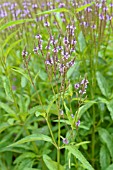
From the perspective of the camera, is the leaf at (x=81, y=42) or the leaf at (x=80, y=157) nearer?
the leaf at (x=80, y=157)

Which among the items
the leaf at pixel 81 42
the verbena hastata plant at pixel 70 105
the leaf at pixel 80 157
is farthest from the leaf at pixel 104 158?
the leaf at pixel 81 42

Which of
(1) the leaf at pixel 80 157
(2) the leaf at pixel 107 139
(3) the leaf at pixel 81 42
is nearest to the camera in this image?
(1) the leaf at pixel 80 157

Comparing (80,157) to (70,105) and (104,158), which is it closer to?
(70,105)

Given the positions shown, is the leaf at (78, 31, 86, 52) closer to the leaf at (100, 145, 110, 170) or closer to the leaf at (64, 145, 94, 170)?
the leaf at (100, 145, 110, 170)

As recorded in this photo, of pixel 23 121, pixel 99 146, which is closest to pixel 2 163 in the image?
pixel 23 121

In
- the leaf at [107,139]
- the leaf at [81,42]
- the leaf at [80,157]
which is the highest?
the leaf at [81,42]

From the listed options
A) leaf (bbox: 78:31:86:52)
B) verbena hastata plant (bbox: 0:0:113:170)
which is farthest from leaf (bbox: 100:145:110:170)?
leaf (bbox: 78:31:86:52)

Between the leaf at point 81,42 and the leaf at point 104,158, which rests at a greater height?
the leaf at point 81,42

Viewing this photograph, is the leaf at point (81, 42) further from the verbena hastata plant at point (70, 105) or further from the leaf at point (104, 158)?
the leaf at point (104, 158)

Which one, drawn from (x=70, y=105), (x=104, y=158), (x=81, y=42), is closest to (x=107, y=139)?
(x=104, y=158)
